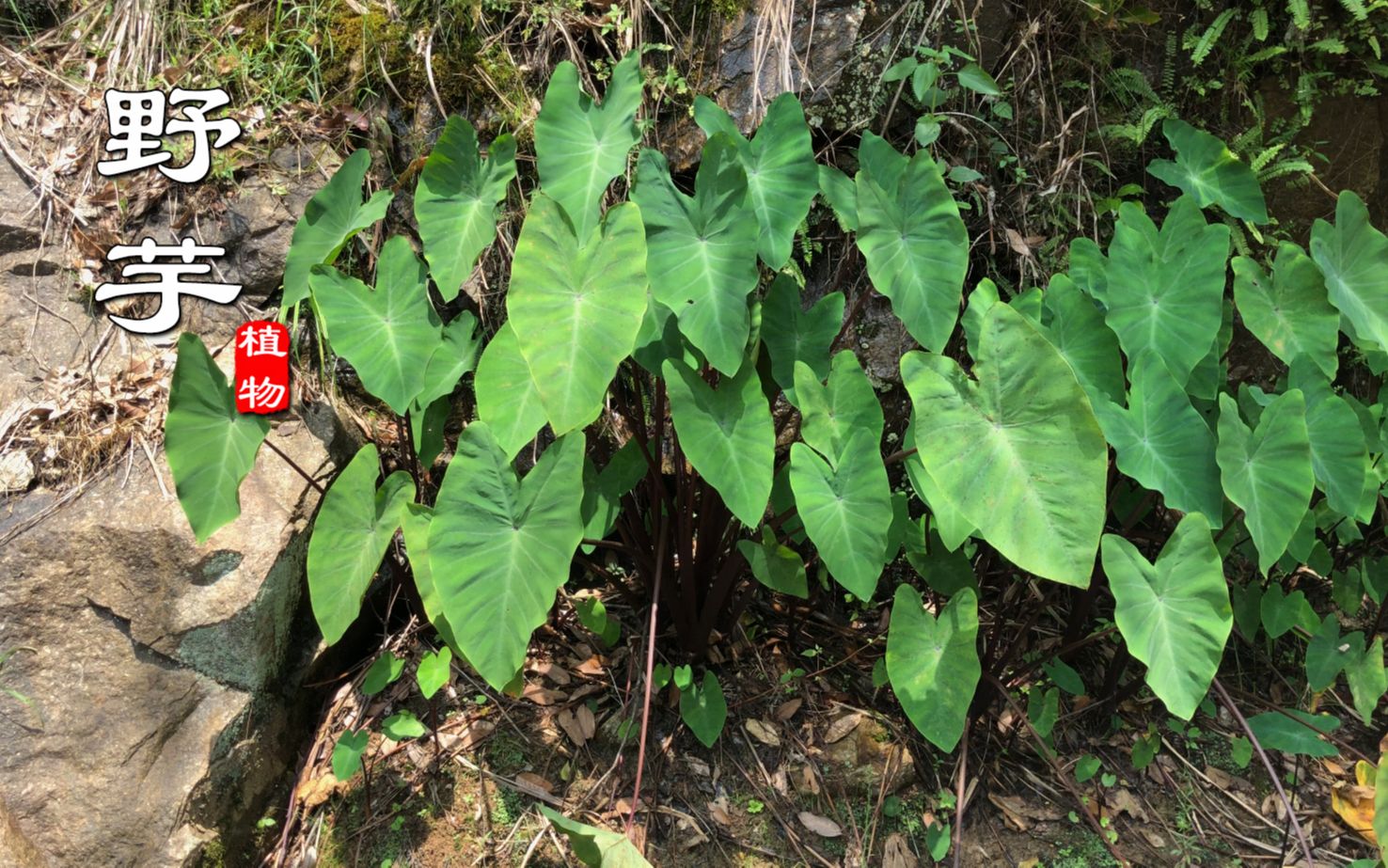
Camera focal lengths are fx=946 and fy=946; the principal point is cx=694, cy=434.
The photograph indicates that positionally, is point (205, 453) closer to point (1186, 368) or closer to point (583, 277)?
point (583, 277)

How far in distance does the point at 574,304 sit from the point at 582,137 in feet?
1.54

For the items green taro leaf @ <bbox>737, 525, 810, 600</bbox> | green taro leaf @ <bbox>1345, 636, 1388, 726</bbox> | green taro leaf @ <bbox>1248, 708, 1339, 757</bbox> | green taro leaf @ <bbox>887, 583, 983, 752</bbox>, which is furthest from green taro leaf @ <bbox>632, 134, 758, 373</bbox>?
green taro leaf @ <bbox>1345, 636, 1388, 726</bbox>

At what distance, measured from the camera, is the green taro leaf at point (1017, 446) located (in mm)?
1380

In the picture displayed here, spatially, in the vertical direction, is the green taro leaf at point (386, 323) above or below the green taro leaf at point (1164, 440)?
below

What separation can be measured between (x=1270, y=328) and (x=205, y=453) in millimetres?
2140

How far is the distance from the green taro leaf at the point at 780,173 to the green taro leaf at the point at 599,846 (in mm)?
1027

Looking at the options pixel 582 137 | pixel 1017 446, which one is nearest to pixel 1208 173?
pixel 1017 446

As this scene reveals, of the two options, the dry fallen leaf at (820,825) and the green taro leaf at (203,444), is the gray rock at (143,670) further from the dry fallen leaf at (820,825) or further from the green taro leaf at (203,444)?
the dry fallen leaf at (820,825)

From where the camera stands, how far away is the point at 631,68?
1.92m

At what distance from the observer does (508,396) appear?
1691 mm

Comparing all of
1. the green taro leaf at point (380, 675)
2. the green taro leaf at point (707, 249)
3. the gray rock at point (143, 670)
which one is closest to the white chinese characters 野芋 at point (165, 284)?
the gray rock at point (143, 670)

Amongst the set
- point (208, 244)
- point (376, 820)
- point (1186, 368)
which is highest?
point (1186, 368)

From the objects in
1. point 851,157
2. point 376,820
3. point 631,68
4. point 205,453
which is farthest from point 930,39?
point 376,820

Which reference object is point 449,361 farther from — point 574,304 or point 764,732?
point 764,732
